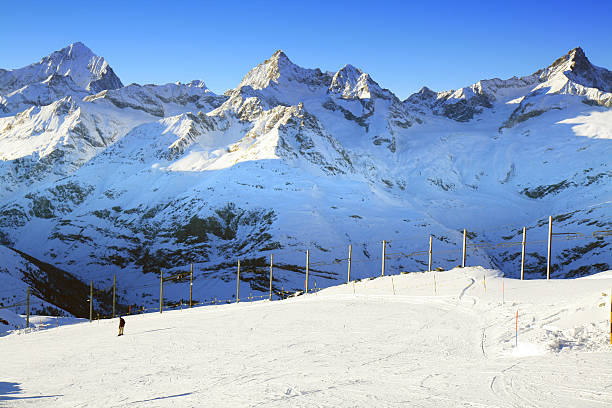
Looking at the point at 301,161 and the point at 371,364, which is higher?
the point at 301,161

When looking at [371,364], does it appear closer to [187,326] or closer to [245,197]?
[187,326]

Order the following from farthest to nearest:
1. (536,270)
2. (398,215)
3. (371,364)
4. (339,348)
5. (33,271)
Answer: (398,215), (536,270), (33,271), (339,348), (371,364)

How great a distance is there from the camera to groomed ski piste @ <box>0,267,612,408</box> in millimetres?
14688

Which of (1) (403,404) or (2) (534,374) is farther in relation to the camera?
(2) (534,374)

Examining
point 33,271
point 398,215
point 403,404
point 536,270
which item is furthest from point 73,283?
point 403,404

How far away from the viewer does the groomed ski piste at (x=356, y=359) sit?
48.2 feet

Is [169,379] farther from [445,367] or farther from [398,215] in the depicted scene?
[398,215]

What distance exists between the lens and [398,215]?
160m

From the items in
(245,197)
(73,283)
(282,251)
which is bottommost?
(73,283)

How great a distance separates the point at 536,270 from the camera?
138 metres

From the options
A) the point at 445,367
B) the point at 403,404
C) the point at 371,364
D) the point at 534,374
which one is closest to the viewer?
the point at 403,404

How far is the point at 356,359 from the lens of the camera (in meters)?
20.6

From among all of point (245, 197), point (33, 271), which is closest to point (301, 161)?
point (245, 197)

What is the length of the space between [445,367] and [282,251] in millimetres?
112884
